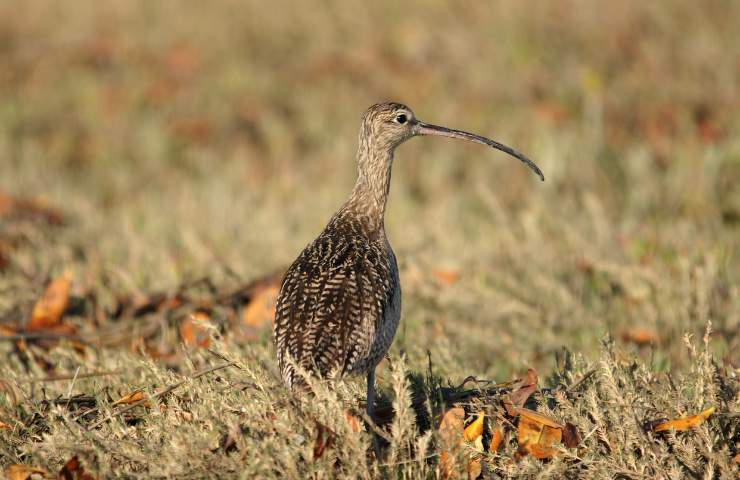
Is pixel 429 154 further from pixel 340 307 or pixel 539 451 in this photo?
pixel 539 451

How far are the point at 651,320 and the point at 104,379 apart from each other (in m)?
3.37

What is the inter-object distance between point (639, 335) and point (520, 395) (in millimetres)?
2271

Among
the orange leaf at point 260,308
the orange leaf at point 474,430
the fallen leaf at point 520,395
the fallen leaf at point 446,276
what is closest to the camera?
the orange leaf at point 474,430

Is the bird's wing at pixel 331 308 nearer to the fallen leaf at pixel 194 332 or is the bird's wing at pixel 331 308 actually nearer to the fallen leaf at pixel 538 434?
the fallen leaf at pixel 538 434

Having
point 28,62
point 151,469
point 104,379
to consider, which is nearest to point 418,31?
point 28,62

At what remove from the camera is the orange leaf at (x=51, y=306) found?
20.5ft

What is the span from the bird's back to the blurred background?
87 cm

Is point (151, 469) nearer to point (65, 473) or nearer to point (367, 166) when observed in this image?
point (65, 473)

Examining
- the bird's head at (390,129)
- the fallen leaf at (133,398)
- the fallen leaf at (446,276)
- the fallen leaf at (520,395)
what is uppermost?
the bird's head at (390,129)

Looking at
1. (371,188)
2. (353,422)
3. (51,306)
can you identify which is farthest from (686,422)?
(51,306)

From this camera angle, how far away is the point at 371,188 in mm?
5438

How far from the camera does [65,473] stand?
373 cm

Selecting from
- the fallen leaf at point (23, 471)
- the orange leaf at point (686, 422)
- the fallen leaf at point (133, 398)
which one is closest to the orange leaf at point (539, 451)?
the orange leaf at point (686, 422)

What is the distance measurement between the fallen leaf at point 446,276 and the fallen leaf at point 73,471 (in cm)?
366
